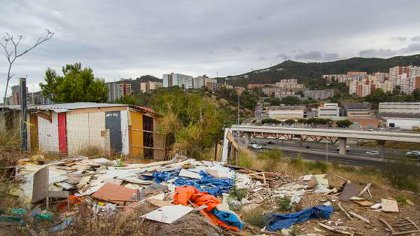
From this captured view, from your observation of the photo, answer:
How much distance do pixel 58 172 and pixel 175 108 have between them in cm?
911

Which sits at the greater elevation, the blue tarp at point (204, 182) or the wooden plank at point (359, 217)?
the blue tarp at point (204, 182)

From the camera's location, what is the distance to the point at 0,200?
4.96m

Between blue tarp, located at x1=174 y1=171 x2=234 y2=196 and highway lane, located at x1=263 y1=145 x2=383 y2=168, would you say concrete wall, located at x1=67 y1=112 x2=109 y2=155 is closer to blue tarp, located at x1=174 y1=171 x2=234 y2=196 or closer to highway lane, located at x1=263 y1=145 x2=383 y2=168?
blue tarp, located at x1=174 y1=171 x2=234 y2=196

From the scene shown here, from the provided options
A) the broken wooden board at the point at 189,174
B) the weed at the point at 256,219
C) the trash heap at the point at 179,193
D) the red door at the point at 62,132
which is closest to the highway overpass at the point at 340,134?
the red door at the point at 62,132

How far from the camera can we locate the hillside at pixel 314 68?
121 meters

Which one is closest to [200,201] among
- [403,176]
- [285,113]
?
[403,176]

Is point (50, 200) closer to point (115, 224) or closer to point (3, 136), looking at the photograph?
point (3, 136)

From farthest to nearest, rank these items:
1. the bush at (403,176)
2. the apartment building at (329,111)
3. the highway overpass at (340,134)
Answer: the apartment building at (329,111) → the highway overpass at (340,134) → the bush at (403,176)

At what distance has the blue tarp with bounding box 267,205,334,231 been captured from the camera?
228 inches

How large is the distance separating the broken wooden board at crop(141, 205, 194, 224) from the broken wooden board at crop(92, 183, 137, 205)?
1492 millimetres

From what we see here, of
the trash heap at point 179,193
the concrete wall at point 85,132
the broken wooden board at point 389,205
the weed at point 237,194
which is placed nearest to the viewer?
the trash heap at point 179,193

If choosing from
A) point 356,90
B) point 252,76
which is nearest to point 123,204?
point 356,90

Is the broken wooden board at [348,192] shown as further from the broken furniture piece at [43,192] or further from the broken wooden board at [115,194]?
the broken furniture piece at [43,192]

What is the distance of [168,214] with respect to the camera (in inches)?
180
